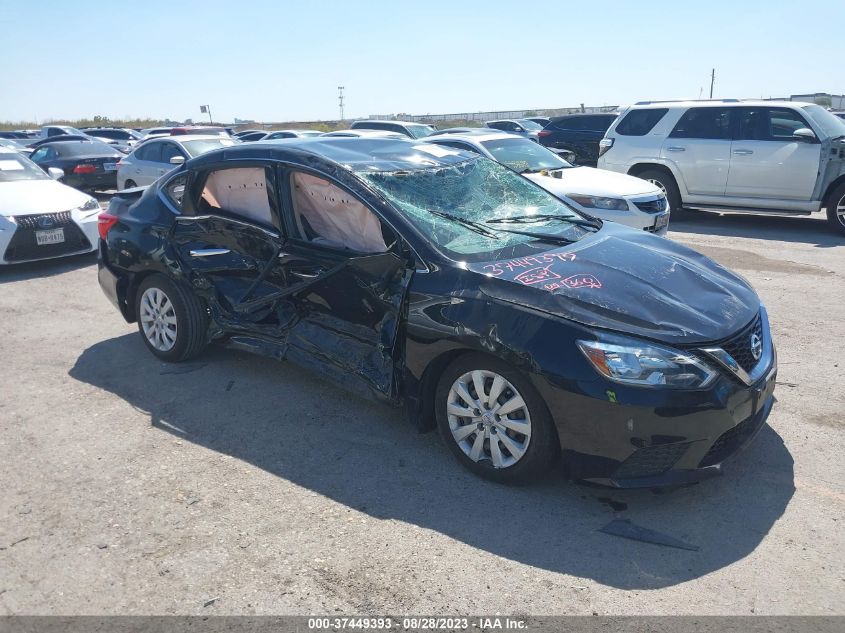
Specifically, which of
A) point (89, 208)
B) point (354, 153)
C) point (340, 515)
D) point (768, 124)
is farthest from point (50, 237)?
point (768, 124)

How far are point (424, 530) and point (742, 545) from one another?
1.45 m

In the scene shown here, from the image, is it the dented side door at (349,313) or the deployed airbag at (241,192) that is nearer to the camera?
the dented side door at (349,313)

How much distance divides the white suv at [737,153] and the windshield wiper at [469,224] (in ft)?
27.4

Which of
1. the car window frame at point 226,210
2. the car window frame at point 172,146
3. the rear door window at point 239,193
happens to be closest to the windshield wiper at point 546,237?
the car window frame at point 226,210

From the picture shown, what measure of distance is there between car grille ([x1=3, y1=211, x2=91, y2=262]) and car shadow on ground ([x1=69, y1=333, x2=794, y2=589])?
4644 mm

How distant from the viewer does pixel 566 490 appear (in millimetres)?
3797

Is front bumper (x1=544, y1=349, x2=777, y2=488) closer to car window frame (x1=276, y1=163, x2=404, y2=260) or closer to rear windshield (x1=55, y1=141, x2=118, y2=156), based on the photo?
car window frame (x1=276, y1=163, x2=404, y2=260)

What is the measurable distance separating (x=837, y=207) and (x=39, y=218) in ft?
36.1

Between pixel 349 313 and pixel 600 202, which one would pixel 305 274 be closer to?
pixel 349 313

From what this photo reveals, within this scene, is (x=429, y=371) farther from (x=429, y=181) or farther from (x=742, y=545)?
(x=742, y=545)

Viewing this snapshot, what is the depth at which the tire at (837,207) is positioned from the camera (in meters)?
10.6

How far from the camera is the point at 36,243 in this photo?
9047 millimetres

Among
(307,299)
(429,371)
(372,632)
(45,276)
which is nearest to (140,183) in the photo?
(45,276)

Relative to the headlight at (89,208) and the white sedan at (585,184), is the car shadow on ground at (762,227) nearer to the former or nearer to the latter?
the white sedan at (585,184)
